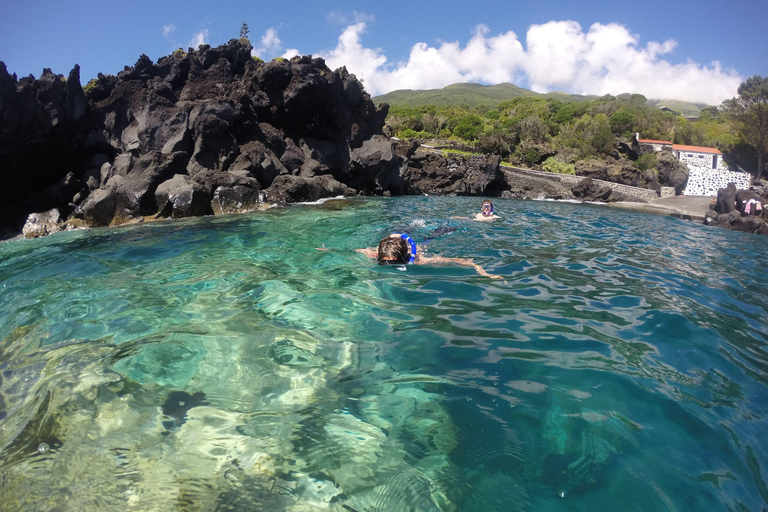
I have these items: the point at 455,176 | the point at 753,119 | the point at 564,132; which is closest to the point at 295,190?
the point at 455,176

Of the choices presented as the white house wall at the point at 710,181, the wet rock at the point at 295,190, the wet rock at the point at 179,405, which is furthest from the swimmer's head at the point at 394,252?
the white house wall at the point at 710,181

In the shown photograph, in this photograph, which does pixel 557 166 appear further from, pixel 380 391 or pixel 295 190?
pixel 380 391

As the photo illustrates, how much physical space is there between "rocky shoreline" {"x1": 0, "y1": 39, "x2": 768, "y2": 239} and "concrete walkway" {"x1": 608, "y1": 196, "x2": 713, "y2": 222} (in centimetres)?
120

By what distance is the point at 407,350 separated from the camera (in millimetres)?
3695

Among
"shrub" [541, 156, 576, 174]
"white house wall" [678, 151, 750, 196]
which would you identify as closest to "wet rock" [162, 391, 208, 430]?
"shrub" [541, 156, 576, 174]

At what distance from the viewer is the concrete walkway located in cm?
1917

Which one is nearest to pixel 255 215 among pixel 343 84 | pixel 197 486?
pixel 197 486

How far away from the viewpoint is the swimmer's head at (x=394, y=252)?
6375 mm

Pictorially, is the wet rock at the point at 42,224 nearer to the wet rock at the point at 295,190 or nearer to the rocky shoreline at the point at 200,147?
the rocky shoreline at the point at 200,147

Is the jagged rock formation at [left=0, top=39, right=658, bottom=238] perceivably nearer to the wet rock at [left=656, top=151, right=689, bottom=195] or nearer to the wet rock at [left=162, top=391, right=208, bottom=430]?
the wet rock at [left=656, top=151, right=689, bottom=195]

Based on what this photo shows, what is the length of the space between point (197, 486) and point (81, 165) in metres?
20.3

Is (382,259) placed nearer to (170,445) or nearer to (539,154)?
(170,445)

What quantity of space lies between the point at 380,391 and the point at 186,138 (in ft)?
60.5

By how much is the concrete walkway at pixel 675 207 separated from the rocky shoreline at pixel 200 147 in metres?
1.20
